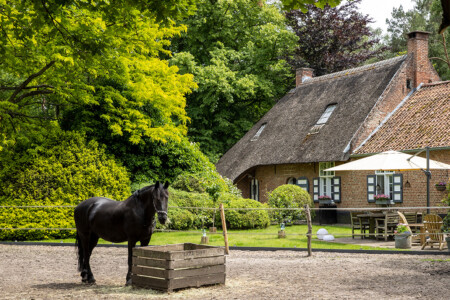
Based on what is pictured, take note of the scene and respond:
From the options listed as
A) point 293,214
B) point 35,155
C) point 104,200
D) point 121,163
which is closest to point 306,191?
point 293,214

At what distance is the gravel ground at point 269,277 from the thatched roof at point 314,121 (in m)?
11.4

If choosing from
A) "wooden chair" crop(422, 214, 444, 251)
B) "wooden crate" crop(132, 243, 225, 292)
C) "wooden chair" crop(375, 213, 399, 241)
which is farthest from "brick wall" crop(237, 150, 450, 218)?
"wooden crate" crop(132, 243, 225, 292)

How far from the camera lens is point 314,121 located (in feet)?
88.6

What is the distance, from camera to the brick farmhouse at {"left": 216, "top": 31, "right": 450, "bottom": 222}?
21.4 m

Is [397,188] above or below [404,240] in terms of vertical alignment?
above

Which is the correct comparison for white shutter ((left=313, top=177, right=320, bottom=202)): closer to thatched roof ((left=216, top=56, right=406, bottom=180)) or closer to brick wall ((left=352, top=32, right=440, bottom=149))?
thatched roof ((left=216, top=56, right=406, bottom=180))

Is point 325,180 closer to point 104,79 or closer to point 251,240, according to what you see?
point 251,240

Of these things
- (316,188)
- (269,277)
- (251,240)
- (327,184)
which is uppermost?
(327,184)

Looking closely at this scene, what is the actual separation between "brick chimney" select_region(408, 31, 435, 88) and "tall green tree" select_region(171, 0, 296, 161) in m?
9.81

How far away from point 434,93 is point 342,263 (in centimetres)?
1414

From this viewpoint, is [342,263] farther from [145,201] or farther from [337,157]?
[337,157]

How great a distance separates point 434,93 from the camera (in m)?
23.4

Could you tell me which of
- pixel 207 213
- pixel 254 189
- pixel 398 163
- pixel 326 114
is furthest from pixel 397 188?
pixel 254 189

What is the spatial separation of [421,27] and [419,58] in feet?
82.8
